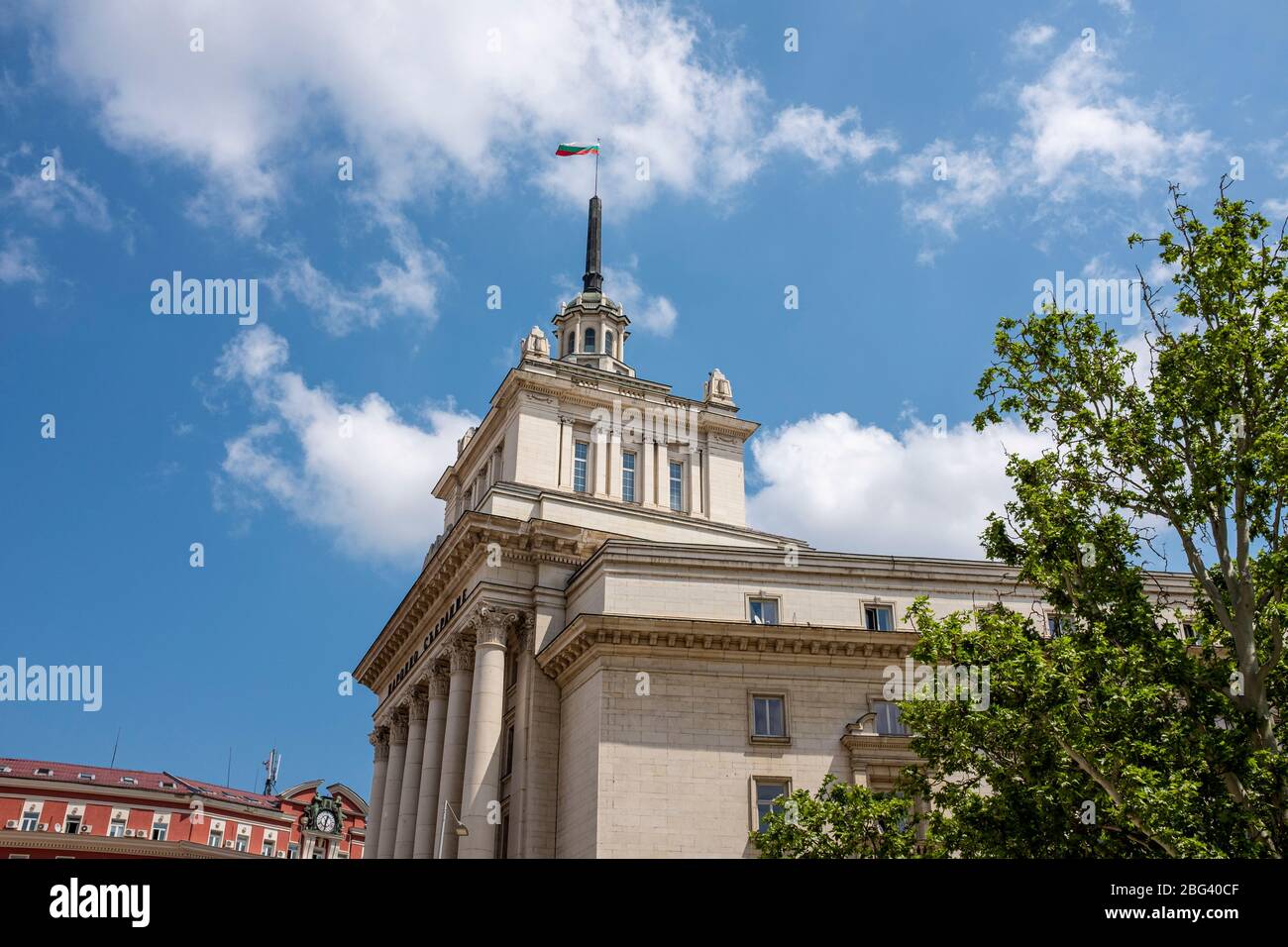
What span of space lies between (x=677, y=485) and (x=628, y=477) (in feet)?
9.01

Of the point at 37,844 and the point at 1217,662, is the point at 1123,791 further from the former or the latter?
the point at 37,844

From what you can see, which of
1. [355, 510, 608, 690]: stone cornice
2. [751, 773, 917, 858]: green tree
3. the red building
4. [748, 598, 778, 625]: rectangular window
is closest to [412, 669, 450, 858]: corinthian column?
[355, 510, 608, 690]: stone cornice

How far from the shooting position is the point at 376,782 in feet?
206

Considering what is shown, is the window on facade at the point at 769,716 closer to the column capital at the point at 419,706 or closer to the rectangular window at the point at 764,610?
the rectangular window at the point at 764,610

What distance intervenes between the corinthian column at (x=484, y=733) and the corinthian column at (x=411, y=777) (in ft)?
25.6

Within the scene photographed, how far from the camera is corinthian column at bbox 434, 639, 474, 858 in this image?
47.2 m

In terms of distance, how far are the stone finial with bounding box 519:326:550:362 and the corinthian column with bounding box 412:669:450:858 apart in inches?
690

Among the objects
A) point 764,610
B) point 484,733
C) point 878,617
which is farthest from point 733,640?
point 484,733

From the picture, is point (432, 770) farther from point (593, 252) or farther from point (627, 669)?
point (593, 252)

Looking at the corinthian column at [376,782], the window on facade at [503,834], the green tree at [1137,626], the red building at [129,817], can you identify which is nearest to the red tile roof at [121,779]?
the red building at [129,817]

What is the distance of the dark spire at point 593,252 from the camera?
72375mm

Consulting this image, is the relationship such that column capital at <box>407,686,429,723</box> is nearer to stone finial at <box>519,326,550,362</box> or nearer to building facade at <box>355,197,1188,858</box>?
building facade at <box>355,197,1188,858</box>

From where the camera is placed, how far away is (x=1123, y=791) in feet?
73.7
